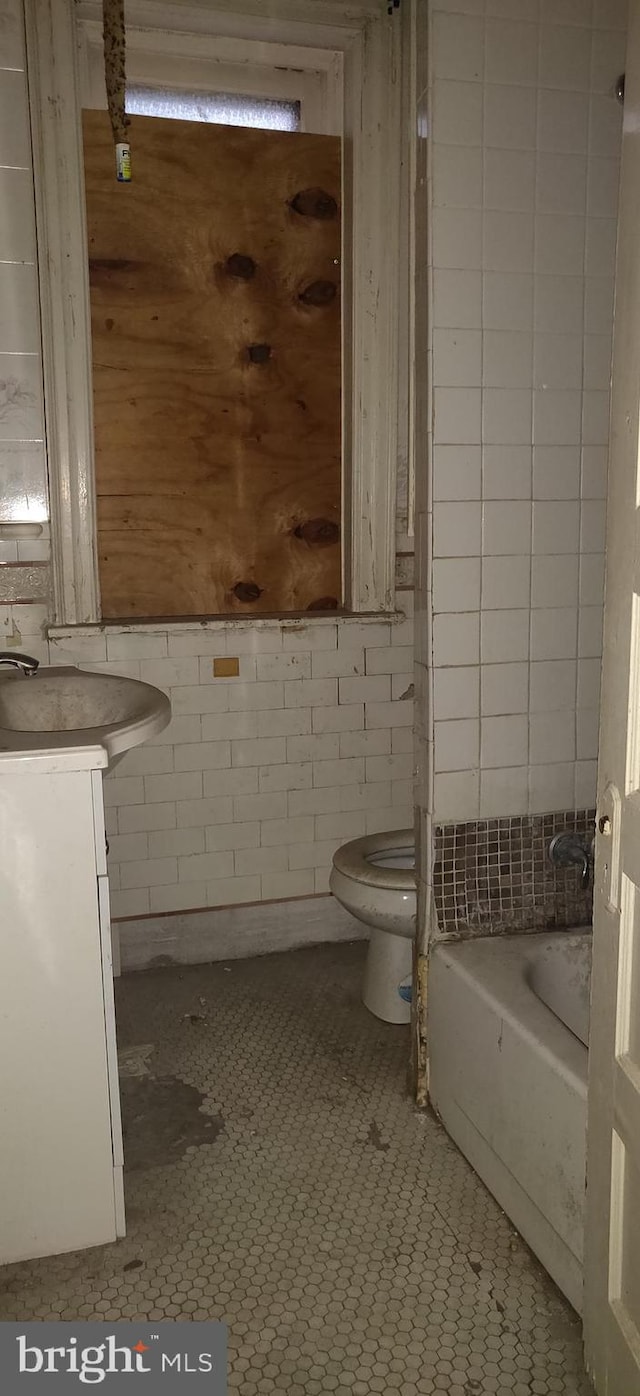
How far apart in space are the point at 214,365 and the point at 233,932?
1.67 m

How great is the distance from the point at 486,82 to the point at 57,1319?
2363 mm

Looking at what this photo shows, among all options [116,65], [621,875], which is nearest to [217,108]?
[116,65]

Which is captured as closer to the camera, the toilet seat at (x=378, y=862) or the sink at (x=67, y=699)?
the sink at (x=67, y=699)

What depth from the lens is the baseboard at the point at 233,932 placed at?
299 centimetres

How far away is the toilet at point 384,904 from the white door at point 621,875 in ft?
3.29

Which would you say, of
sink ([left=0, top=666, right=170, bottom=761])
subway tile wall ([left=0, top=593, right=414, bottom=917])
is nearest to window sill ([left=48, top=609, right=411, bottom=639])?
subway tile wall ([left=0, top=593, right=414, bottom=917])

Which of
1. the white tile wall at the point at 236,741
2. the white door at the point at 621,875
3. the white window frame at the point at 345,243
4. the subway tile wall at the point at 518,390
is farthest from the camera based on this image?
the white tile wall at the point at 236,741

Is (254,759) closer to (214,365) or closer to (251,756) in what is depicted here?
(251,756)

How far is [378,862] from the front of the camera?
275 centimetres

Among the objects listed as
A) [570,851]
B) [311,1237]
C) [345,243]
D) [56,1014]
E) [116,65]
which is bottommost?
[311,1237]

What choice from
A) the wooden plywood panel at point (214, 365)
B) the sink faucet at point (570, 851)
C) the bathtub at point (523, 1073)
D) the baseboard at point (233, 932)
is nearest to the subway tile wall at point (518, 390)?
the sink faucet at point (570, 851)

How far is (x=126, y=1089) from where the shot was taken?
236 centimetres

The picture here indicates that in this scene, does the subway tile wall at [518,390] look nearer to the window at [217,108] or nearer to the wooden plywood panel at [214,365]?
the wooden plywood panel at [214,365]

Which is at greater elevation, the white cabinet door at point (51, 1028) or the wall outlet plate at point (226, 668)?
the wall outlet plate at point (226, 668)
